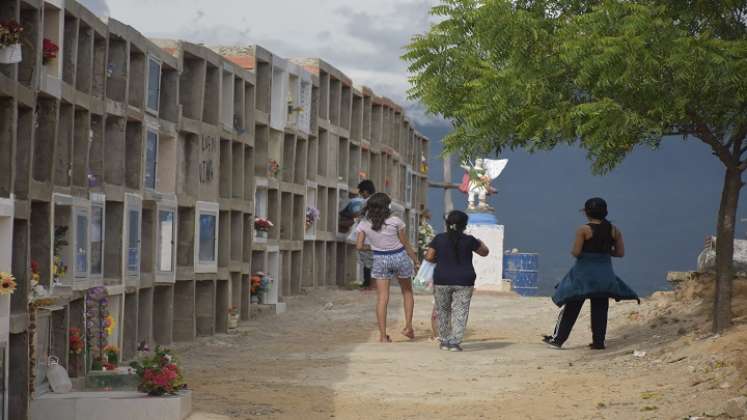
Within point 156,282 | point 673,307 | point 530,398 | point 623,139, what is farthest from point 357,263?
point 530,398

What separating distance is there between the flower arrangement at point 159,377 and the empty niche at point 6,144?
150 centimetres

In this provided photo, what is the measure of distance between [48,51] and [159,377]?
2747 mm

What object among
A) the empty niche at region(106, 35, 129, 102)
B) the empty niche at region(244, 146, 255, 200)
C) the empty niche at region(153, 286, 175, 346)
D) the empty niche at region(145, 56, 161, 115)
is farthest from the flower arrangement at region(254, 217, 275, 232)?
the empty niche at region(106, 35, 129, 102)

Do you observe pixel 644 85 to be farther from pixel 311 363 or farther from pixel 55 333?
pixel 55 333

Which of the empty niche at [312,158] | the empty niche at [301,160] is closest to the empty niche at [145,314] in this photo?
the empty niche at [301,160]

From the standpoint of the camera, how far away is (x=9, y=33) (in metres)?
9.35

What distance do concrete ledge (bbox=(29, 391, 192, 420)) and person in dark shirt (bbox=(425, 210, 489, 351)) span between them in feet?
18.4

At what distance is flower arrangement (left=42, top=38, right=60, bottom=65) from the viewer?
11258 millimetres

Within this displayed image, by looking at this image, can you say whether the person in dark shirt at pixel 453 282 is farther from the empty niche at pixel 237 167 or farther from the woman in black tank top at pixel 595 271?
the empty niche at pixel 237 167

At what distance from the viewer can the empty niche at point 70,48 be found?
11.8 meters

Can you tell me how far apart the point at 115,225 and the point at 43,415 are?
3.96 metres

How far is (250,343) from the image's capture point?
53.8ft

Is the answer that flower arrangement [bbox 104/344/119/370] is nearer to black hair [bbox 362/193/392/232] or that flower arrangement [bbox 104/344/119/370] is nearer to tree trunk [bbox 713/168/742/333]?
black hair [bbox 362/193/392/232]

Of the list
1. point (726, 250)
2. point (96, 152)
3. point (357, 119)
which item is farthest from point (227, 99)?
point (357, 119)
